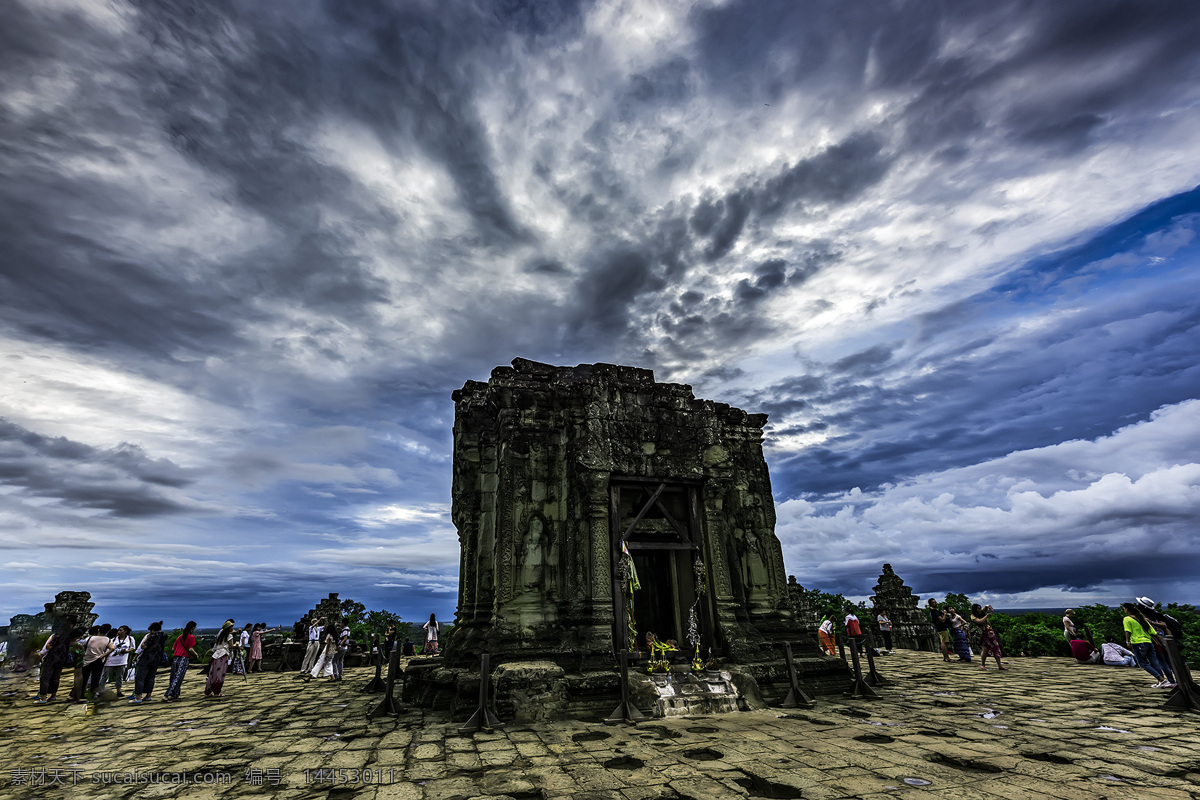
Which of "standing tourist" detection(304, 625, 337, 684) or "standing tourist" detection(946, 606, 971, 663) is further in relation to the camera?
"standing tourist" detection(946, 606, 971, 663)

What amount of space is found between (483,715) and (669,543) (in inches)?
216

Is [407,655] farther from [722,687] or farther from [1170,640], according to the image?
[1170,640]

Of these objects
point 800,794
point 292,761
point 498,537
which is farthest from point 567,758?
point 498,537

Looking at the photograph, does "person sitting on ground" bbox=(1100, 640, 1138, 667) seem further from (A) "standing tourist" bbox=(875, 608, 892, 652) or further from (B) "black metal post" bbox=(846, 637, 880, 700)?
(B) "black metal post" bbox=(846, 637, 880, 700)

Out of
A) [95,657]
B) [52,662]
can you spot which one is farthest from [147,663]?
[52,662]

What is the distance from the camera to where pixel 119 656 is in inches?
496

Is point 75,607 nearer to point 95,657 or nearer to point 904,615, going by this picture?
point 95,657

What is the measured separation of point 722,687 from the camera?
9.80m

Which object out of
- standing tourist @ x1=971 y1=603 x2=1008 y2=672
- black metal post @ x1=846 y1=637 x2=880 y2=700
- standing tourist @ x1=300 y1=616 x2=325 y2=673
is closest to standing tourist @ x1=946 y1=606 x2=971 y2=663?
standing tourist @ x1=971 y1=603 x2=1008 y2=672

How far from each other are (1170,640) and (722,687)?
23.6 feet

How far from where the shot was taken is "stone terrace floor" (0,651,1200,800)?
5441 millimetres

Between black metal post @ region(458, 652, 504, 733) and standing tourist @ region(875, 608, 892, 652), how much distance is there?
1714 cm

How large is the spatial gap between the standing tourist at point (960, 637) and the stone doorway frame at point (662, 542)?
34.7 ft

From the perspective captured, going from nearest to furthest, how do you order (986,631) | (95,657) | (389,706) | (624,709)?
(624,709) → (389,706) → (95,657) → (986,631)
